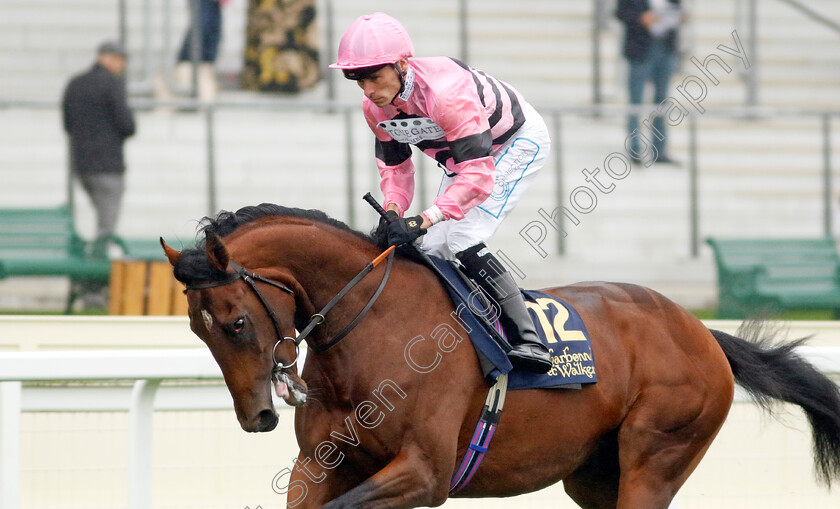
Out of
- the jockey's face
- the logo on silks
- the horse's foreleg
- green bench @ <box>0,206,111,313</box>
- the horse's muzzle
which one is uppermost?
the jockey's face

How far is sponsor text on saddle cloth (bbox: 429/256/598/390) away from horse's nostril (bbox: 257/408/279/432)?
2.19ft

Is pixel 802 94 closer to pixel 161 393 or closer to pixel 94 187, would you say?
pixel 94 187

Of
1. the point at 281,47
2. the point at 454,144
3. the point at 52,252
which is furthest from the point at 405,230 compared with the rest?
the point at 281,47

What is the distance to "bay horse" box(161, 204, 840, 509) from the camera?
307cm

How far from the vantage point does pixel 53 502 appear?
12.8ft

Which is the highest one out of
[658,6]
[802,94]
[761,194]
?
[658,6]

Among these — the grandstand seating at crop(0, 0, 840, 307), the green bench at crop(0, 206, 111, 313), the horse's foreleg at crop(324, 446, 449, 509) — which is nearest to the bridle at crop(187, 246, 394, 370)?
the horse's foreleg at crop(324, 446, 449, 509)

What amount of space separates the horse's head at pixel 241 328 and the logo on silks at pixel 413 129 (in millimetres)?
706

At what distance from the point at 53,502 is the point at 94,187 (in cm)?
386

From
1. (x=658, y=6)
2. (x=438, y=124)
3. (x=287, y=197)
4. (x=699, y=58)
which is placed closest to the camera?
(x=438, y=124)

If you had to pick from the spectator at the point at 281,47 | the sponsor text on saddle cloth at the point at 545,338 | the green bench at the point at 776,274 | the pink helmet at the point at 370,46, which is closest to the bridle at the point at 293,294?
the sponsor text on saddle cloth at the point at 545,338

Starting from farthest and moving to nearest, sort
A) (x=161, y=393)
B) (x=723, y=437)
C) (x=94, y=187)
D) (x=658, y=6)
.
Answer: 1. (x=658, y=6)
2. (x=94, y=187)
3. (x=723, y=437)
4. (x=161, y=393)

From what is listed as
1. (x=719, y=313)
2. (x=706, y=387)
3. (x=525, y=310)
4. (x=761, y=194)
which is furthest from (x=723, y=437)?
(x=761, y=194)

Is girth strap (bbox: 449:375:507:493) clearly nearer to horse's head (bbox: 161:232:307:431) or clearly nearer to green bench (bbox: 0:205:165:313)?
horse's head (bbox: 161:232:307:431)
